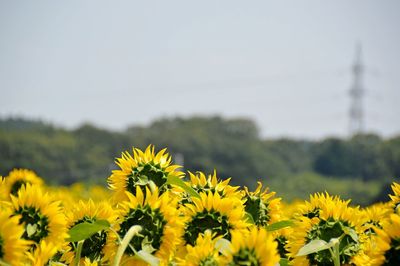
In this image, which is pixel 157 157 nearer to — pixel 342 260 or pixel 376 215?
pixel 342 260

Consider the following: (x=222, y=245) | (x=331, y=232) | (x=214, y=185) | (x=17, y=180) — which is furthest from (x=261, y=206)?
(x=17, y=180)

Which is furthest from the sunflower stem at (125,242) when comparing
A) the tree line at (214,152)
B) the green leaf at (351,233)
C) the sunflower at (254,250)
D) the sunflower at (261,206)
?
the tree line at (214,152)

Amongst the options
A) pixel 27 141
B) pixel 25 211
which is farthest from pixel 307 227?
pixel 27 141

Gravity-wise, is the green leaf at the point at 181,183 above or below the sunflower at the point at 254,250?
above

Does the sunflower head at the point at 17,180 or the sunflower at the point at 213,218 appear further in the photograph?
the sunflower head at the point at 17,180

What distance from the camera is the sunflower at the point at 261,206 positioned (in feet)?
6.81

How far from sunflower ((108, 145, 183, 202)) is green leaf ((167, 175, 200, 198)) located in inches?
1.4

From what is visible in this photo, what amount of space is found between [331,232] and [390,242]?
0.28 meters

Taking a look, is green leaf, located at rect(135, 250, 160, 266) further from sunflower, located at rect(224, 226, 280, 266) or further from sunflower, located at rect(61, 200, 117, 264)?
sunflower, located at rect(61, 200, 117, 264)

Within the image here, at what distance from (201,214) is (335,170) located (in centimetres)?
6060

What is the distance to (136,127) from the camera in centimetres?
6981

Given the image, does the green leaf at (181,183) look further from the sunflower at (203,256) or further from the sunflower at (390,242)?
the sunflower at (390,242)

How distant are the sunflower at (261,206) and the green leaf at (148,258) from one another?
0.59m

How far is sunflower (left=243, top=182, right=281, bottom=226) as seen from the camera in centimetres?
208
